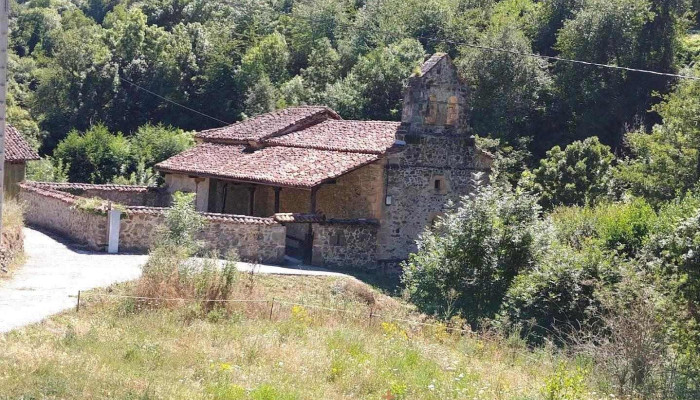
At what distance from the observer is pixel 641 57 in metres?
45.2

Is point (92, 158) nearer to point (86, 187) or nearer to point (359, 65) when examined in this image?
point (86, 187)

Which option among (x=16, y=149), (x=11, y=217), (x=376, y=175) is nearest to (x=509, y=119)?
(x=376, y=175)

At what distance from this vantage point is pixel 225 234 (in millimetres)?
26219

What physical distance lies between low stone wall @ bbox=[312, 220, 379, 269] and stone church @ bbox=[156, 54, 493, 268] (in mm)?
31

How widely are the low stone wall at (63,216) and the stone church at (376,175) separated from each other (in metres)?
4.80

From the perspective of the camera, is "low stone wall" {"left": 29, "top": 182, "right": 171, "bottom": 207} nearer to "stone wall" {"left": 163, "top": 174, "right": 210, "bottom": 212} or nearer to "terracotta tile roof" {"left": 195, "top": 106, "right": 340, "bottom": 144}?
"stone wall" {"left": 163, "top": 174, "right": 210, "bottom": 212}

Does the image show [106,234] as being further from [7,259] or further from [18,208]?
[7,259]

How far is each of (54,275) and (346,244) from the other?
9.64m

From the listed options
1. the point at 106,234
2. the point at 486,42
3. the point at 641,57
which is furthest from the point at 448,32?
the point at 106,234

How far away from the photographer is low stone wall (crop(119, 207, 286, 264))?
25906 mm

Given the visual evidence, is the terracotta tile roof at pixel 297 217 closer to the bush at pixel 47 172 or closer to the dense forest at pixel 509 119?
the dense forest at pixel 509 119

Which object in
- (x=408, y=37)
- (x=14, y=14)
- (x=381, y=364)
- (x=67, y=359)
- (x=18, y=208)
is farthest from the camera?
(x=14, y=14)

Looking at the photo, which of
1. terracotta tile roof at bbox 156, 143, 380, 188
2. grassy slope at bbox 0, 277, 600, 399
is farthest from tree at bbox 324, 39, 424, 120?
grassy slope at bbox 0, 277, 600, 399

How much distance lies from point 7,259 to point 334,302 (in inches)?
312
